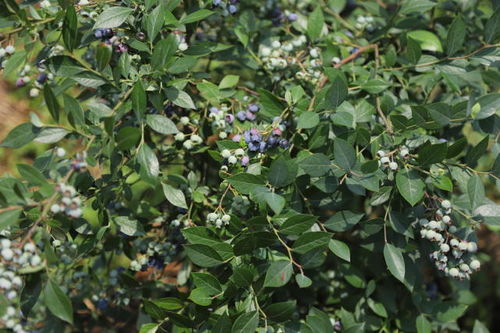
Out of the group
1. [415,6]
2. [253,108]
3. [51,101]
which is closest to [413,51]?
[415,6]

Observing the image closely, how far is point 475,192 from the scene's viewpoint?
3.56ft

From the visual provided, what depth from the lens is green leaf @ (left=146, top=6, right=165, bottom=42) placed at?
3.53 ft

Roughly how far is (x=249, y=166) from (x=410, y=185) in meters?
0.34

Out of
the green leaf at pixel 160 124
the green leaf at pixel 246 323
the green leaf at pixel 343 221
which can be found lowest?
the green leaf at pixel 343 221

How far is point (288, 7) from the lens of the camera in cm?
176

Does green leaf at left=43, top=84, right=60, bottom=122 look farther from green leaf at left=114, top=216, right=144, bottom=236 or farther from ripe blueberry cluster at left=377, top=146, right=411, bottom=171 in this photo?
ripe blueberry cluster at left=377, top=146, right=411, bottom=171

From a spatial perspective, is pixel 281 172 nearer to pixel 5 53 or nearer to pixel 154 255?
pixel 154 255

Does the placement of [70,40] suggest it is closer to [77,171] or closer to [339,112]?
[77,171]

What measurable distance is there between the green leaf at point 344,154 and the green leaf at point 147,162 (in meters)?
0.36

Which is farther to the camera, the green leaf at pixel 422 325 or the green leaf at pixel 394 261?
the green leaf at pixel 422 325

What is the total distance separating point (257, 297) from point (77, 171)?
479 millimetres

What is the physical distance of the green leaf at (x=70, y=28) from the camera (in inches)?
38.9

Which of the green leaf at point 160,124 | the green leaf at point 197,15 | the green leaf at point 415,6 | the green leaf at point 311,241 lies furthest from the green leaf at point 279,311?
the green leaf at point 415,6

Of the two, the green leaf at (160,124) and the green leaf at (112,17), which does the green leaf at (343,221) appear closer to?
the green leaf at (160,124)
